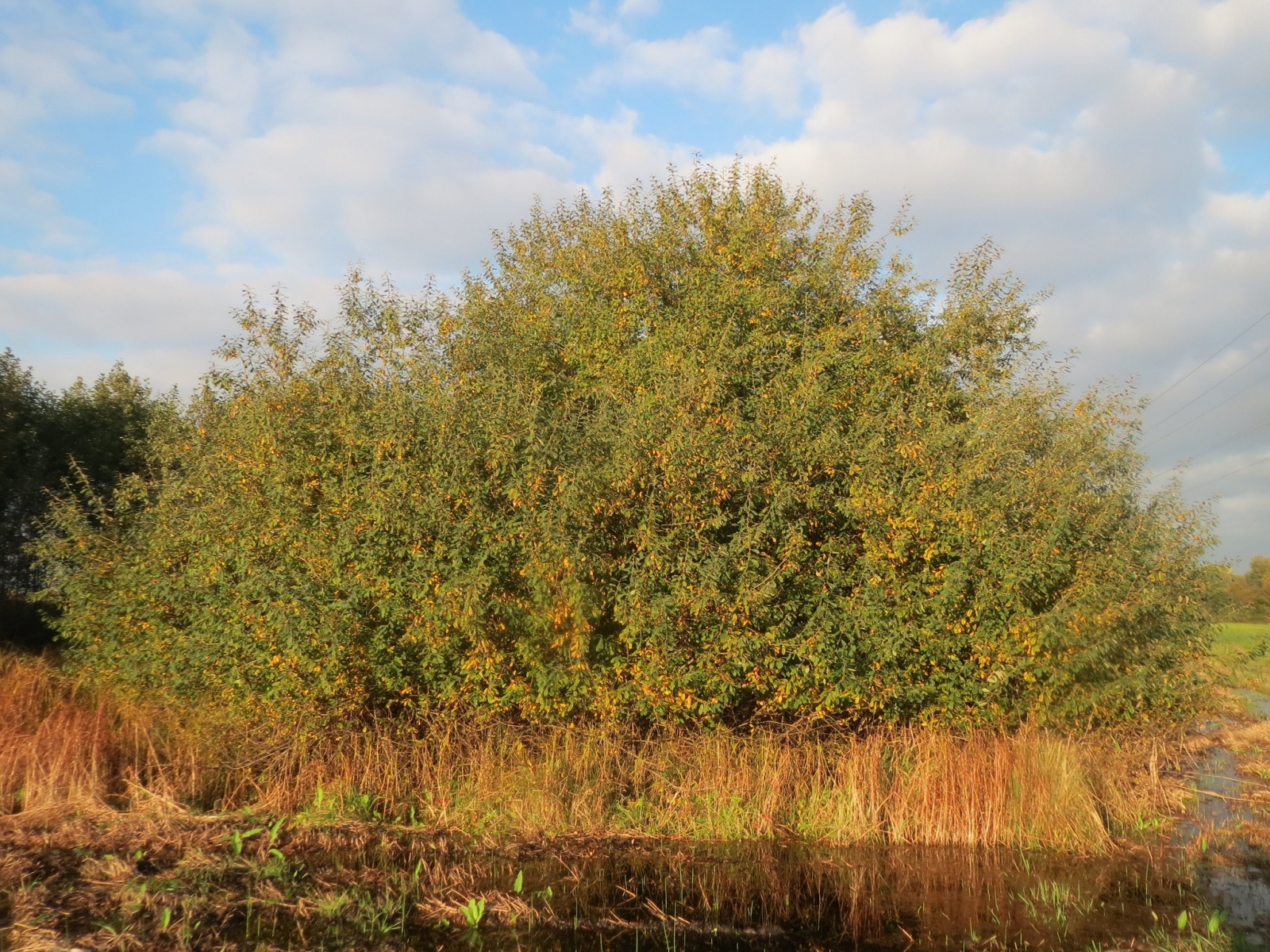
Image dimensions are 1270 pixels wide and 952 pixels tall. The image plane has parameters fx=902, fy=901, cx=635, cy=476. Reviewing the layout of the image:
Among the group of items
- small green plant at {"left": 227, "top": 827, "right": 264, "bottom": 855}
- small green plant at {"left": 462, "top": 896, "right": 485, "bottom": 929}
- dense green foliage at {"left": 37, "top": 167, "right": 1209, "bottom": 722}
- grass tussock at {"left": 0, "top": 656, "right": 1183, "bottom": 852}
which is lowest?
small green plant at {"left": 462, "top": 896, "right": 485, "bottom": 929}

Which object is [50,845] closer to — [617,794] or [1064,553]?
[617,794]

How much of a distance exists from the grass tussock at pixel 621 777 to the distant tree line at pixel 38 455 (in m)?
11.7

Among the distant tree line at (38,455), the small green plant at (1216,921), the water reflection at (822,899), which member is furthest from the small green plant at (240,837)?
the distant tree line at (38,455)

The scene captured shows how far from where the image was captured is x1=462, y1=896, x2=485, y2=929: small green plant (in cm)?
741

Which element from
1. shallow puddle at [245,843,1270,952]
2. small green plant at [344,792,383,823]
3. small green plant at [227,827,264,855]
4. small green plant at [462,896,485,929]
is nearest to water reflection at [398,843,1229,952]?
shallow puddle at [245,843,1270,952]

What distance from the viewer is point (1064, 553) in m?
9.98

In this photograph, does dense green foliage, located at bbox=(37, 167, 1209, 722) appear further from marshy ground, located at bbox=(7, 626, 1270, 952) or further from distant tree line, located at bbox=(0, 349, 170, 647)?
distant tree line, located at bbox=(0, 349, 170, 647)

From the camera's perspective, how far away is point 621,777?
418 inches

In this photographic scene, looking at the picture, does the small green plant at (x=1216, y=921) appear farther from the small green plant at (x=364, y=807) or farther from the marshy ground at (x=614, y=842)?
the small green plant at (x=364, y=807)

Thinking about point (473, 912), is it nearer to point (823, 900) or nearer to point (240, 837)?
point (240, 837)

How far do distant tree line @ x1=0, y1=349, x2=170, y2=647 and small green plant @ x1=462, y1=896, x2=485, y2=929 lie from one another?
15883mm

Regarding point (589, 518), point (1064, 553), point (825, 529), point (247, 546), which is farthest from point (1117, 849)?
point (247, 546)

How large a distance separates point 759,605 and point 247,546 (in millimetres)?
5945

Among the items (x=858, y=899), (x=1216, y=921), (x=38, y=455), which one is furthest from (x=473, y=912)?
(x=38, y=455)
